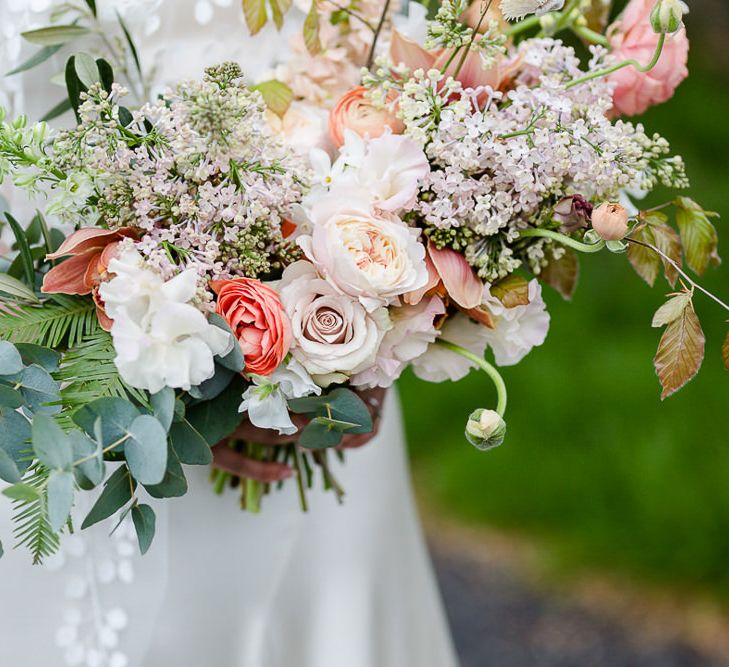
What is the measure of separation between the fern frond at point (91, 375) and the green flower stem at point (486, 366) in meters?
0.33

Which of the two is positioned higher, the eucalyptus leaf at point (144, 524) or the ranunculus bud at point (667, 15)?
the ranunculus bud at point (667, 15)

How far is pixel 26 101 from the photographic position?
3.72ft

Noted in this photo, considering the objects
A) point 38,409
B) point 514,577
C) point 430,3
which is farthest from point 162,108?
point 514,577

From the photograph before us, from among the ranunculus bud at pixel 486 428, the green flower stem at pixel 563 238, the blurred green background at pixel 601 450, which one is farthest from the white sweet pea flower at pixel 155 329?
the blurred green background at pixel 601 450

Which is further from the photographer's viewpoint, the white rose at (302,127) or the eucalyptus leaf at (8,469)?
the white rose at (302,127)

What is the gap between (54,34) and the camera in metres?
1.07

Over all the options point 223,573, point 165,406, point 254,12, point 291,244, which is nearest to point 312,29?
point 254,12

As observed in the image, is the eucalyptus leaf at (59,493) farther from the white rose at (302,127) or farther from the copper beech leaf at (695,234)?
the copper beech leaf at (695,234)

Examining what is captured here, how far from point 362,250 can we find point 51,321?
0.32 m

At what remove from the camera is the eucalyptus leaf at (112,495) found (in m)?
0.85

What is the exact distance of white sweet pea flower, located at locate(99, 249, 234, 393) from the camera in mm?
762

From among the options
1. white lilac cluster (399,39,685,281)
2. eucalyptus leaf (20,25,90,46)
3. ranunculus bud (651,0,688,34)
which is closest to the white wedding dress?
eucalyptus leaf (20,25,90,46)

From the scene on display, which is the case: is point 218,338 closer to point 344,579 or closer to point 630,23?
point 630,23

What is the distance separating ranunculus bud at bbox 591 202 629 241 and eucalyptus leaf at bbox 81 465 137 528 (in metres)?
0.49
